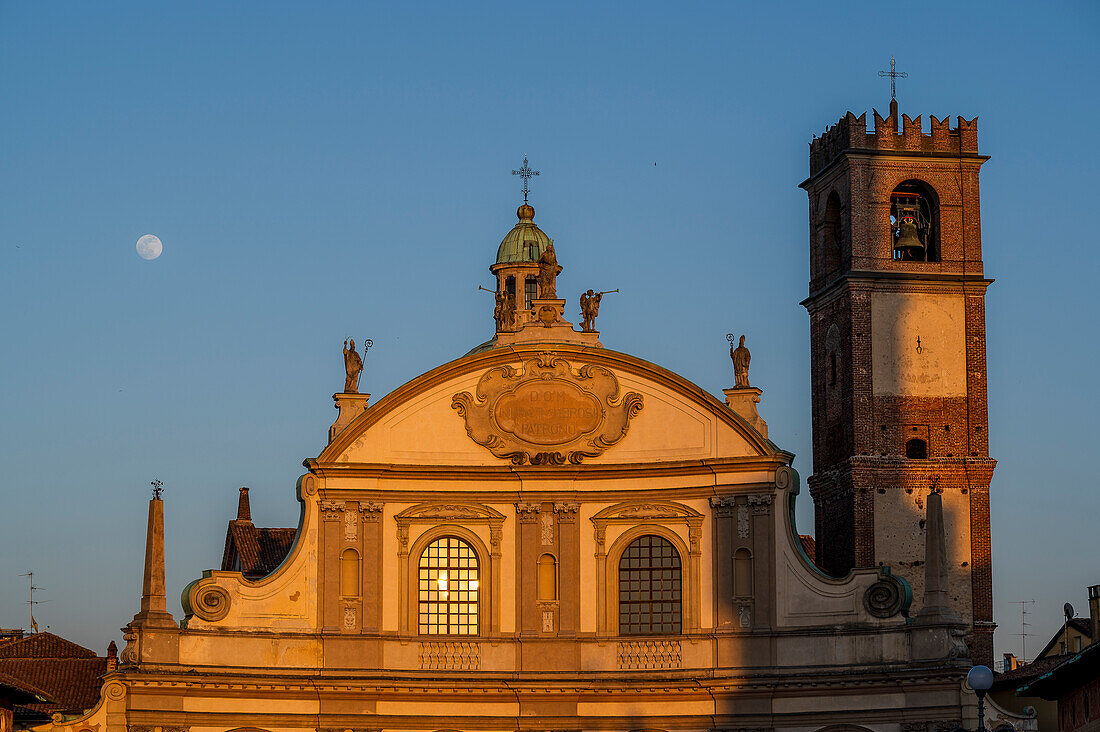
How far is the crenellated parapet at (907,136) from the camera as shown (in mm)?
44281

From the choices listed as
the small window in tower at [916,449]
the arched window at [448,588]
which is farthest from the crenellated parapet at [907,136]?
the arched window at [448,588]

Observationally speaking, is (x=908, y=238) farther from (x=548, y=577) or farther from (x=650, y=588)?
(x=548, y=577)

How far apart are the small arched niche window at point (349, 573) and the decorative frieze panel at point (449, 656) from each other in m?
1.72

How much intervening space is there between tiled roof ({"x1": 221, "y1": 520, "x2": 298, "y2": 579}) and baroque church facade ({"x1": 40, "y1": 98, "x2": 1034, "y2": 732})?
929cm

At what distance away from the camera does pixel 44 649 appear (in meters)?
50.5

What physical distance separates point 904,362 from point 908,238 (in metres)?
2.80

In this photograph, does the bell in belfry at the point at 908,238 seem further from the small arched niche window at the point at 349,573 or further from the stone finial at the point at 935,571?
the small arched niche window at the point at 349,573

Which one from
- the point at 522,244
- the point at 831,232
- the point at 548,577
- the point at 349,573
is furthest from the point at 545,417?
the point at 522,244

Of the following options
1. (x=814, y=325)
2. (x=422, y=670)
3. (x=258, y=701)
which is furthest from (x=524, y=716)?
(x=814, y=325)

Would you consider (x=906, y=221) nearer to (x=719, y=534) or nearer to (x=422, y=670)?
(x=719, y=534)

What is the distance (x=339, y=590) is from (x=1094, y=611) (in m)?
17.7

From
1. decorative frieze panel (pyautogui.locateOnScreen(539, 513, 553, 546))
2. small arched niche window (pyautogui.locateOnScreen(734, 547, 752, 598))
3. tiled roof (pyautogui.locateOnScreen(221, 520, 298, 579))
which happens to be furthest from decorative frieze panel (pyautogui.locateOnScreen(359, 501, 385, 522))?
tiled roof (pyautogui.locateOnScreen(221, 520, 298, 579))

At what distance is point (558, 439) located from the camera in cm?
4059

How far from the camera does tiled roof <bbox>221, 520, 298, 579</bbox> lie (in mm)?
49344
